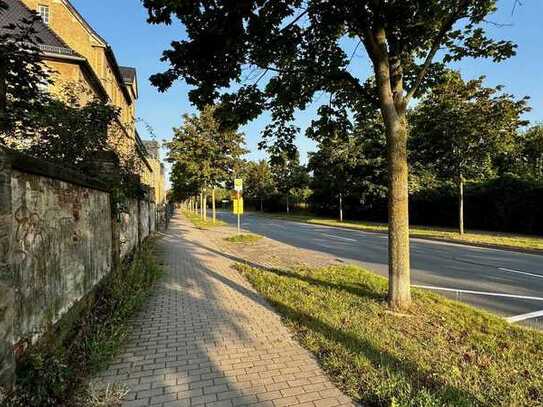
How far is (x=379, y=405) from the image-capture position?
9.77ft

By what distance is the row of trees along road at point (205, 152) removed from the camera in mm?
25594

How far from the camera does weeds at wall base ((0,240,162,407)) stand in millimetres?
2773

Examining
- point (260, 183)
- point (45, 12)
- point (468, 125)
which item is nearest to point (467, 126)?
point (468, 125)

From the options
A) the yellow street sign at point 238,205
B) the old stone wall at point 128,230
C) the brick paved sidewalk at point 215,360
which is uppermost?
the yellow street sign at point 238,205

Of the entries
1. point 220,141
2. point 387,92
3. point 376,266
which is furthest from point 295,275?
point 220,141

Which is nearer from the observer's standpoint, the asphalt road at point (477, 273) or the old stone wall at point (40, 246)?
the old stone wall at point (40, 246)

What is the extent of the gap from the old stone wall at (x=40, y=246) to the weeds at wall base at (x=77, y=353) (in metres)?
0.16

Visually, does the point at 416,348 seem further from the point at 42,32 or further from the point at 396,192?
the point at 42,32

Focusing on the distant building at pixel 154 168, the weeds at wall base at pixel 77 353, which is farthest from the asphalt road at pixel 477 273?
the distant building at pixel 154 168

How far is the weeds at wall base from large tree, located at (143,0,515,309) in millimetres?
3395

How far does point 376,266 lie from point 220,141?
62.1ft

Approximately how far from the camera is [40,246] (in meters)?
3.23

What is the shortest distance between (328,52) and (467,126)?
14023 mm

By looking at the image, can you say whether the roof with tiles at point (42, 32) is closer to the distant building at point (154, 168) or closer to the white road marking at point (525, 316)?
the distant building at point (154, 168)
